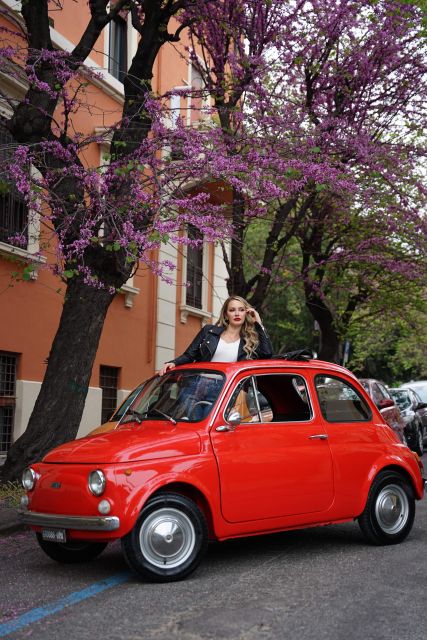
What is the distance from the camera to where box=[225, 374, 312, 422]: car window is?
272 inches

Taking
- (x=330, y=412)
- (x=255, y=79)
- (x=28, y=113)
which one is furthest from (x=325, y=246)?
(x=330, y=412)

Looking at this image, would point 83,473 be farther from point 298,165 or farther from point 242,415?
point 298,165

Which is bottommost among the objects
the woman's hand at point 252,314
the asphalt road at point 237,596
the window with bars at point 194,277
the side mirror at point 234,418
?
the asphalt road at point 237,596

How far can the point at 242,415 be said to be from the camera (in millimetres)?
6844

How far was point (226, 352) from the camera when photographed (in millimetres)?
7777

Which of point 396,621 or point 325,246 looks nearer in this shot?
point 396,621

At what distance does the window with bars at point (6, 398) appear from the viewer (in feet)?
46.4

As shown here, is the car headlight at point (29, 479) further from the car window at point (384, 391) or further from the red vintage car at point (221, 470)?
the car window at point (384, 391)

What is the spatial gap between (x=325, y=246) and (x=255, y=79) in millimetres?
9233

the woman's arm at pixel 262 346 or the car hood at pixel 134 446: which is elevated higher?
the woman's arm at pixel 262 346

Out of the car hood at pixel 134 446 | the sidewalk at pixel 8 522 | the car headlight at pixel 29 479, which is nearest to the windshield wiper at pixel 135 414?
the car hood at pixel 134 446

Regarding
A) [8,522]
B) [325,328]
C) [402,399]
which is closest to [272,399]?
[8,522]

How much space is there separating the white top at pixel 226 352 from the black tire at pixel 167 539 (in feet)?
5.98

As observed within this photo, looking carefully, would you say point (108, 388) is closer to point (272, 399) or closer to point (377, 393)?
point (377, 393)
